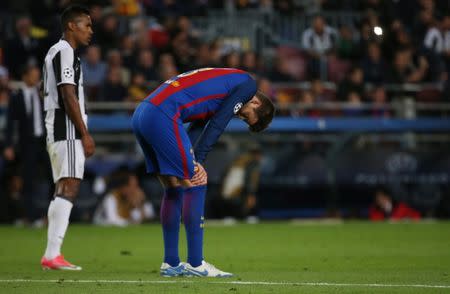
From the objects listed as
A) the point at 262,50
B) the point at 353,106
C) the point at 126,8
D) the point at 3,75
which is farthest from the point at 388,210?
the point at 3,75

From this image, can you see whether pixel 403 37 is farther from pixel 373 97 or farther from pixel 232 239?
pixel 232 239

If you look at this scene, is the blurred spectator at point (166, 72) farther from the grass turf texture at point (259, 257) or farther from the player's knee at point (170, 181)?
the player's knee at point (170, 181)

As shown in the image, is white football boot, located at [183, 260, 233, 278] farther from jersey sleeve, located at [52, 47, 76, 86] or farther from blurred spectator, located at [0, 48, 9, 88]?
blurred spectator, located at [0, 48, 9, 88]

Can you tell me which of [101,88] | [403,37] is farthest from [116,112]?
[403,37]

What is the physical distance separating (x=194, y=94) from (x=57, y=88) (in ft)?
5.61

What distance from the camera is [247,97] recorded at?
29.9 feet

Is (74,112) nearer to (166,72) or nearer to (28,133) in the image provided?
(28,133)

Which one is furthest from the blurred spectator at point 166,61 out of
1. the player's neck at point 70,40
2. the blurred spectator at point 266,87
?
the player's neck at point 70,40

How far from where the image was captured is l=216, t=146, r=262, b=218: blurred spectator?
1891cm

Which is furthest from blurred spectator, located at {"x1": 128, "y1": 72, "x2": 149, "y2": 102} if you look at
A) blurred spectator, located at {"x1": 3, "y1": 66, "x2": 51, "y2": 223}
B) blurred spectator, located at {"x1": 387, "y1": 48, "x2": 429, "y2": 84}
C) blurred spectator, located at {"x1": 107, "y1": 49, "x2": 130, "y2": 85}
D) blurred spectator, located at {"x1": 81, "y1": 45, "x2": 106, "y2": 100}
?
blurred spectator, located at {"x1": 387, "y1": 48, "x2": 429, "y2": 84}

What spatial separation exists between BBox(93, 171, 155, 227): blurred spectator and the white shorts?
7.89m

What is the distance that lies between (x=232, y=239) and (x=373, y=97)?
24.0 ft

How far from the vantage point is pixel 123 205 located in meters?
18.6

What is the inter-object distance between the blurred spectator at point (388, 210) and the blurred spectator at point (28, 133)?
19.8 ft
